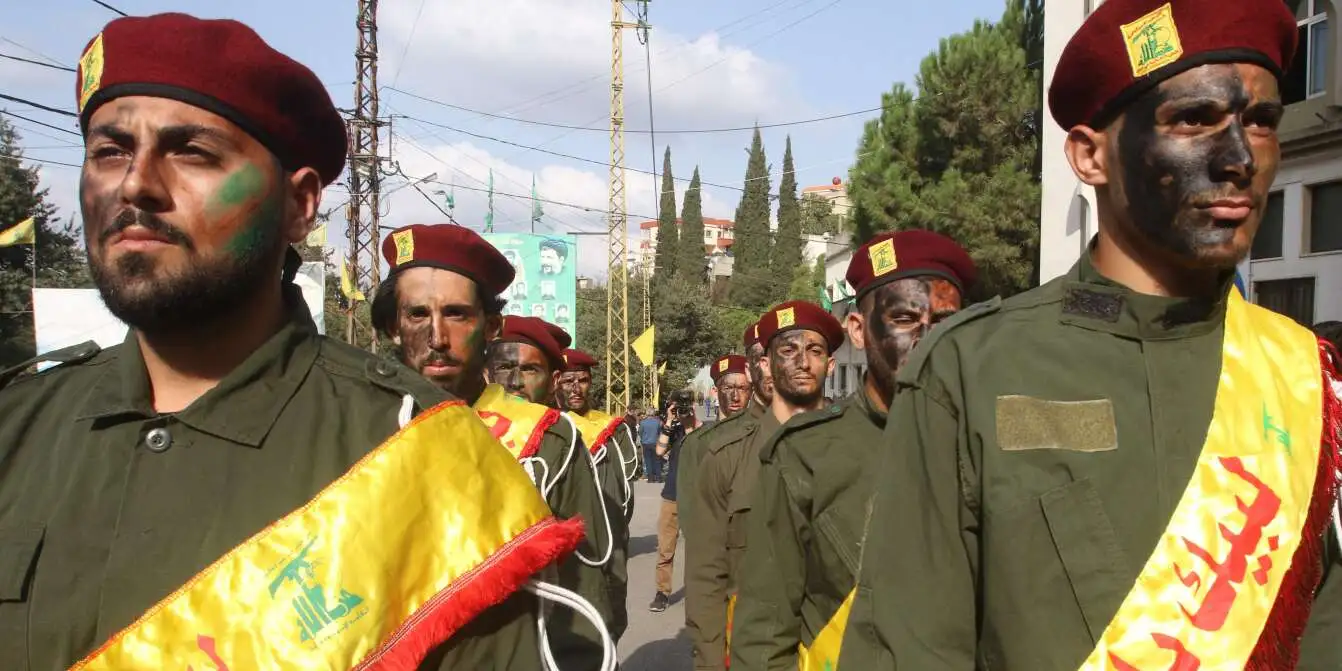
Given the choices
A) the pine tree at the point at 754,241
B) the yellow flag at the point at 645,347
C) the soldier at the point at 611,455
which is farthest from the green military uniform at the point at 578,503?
the pine tree at the point at 754,241

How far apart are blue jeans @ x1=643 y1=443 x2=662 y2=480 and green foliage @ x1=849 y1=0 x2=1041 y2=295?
6862 mm

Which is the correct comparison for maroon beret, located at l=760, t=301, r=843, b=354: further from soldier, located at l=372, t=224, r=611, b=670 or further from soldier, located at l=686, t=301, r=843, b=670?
soldier, located at l=372, t=224, r=611, b=670

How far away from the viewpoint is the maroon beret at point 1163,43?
187 centimetres

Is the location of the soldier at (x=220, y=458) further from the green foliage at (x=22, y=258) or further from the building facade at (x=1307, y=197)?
the green foliage at (x=22, y=258)

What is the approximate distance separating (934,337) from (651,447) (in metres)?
20.7

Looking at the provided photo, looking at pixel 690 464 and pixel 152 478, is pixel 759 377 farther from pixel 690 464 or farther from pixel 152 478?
pixel 152 478

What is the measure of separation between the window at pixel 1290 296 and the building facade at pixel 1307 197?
1 cm

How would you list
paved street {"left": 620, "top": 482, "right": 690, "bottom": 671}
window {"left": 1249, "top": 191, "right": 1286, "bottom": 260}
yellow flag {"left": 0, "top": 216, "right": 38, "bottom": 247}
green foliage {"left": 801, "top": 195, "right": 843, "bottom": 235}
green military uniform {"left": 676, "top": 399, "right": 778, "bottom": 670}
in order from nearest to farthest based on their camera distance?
green military uniform {"left": 676, "top": 399, "right": 778, "bottom": 670} → paved street {"left": 620, "top": 482, "right": 690, "bottom": 671} → window {"left": 1249, "top": 191, "right": 1286, "bottom": 260} → yellow flag {"left": 0, "top": 216, "right": 38, "bottom": 247} → green foliage {"left": 801, "top": 195, "right": 843, "bottom": 235}

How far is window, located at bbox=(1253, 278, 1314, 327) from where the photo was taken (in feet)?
41.9

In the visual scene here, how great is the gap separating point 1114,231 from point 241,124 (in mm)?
1681

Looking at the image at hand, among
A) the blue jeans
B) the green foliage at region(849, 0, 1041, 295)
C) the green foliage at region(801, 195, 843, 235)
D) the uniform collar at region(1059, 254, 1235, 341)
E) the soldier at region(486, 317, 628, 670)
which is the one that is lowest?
the blue jeans

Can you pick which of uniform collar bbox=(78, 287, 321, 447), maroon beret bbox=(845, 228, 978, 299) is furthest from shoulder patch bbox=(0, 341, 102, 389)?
maroon beret bbox=(845, 228, 978, 299)

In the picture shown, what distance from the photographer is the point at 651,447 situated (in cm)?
2244

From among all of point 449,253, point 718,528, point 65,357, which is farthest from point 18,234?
point 65,357
